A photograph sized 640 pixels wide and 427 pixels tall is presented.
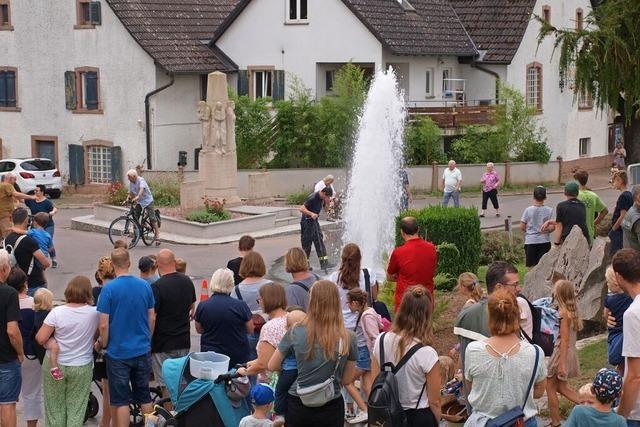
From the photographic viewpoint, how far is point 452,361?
11453mm

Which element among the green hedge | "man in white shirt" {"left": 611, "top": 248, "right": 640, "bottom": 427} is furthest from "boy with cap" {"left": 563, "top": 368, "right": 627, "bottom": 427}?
the green hedge

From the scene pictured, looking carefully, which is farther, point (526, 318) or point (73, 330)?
point (73, 330)

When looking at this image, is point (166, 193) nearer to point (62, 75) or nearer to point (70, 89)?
point (70, 89)

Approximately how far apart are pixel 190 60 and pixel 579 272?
28.3 m

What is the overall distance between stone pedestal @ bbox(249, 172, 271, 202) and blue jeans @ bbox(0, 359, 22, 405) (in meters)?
23.4

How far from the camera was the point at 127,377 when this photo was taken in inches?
447

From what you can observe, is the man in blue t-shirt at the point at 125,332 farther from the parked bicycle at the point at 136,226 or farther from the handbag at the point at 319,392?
the parked bicycle at the point at 136,226

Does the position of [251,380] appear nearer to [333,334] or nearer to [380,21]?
[333,334]

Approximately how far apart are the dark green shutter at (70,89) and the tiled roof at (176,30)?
3.10m

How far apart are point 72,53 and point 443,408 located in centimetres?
3376

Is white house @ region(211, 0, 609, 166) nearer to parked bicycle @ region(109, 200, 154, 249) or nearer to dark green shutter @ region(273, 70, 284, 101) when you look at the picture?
→ dark green shutter @ region(273, 70, 284, 101)

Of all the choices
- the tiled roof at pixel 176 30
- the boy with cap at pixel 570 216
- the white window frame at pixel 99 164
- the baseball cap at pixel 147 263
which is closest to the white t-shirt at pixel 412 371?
the baseball cap at pixel 147 263

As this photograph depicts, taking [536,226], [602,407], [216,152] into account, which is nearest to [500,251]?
[536,226]

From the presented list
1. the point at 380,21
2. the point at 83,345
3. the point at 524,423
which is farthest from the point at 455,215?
the point at 380,21
